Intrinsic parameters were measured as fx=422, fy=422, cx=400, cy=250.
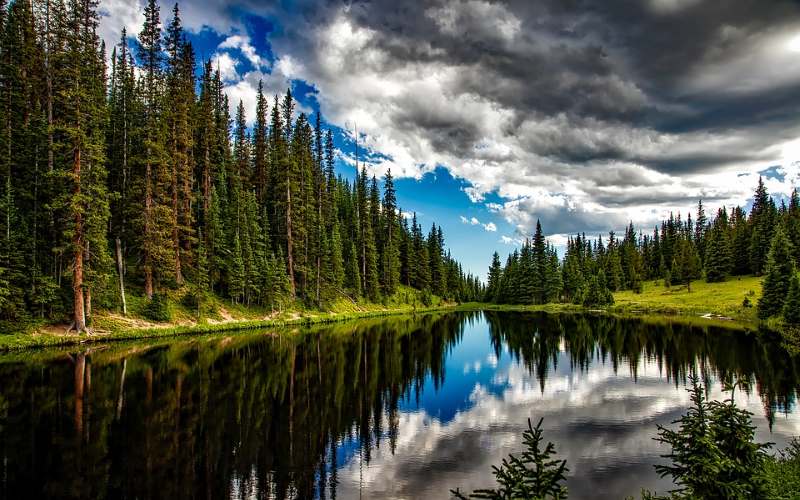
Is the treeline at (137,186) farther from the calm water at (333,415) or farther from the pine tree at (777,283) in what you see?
the pine tree at (777,283)

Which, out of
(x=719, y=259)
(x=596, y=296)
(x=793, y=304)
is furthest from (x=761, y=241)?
(x=793, y=304)

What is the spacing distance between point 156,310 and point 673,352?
149 ft

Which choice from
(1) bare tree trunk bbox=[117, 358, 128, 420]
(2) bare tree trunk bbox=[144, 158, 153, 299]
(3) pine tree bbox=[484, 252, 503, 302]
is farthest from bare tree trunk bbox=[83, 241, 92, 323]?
(3) pine tree bbox=[484, 252, 503, 302]

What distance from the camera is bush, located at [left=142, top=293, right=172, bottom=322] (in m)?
40.2

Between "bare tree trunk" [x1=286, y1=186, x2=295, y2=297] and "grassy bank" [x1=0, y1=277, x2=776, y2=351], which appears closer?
"grassy bank" [x1=0, y1=277, x2=776, y2=351]

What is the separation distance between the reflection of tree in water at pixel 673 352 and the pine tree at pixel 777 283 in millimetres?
8028

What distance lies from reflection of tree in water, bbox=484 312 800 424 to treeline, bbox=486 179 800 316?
651 inches

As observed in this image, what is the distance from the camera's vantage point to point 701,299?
7412 centimetres

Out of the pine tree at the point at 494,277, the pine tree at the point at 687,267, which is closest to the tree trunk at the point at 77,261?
the pine tree at the point at 687,267

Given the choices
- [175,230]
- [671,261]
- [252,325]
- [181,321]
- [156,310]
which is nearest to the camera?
[156,310]

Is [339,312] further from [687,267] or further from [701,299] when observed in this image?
[687,267]

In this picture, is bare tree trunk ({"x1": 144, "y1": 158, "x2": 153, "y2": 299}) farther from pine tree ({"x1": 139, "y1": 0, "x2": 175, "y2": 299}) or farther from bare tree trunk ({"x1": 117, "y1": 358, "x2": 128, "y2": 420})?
bare tree trunk ({"x1": 117, "y1": 358, "x2": 128, "y2": 420})

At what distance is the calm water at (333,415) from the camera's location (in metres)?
11.5

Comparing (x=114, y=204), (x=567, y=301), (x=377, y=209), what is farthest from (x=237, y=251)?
(x=567, y=301)
